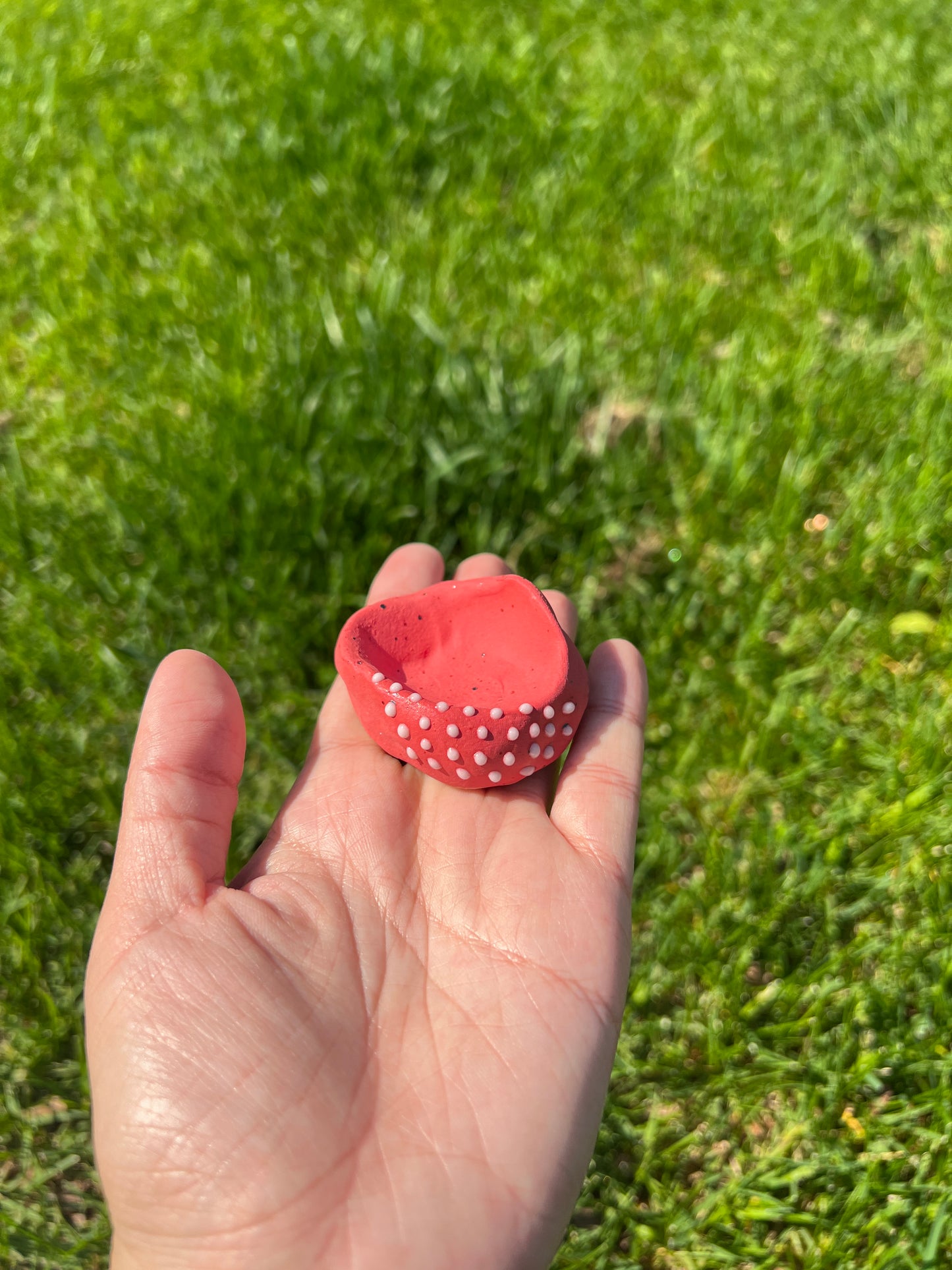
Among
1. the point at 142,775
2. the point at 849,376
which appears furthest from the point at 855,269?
the point at 142,775

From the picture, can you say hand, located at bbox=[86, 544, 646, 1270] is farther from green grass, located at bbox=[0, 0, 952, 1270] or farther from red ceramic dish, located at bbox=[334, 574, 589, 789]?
green grass, located at bbox=[0, 0, 952, 1270]

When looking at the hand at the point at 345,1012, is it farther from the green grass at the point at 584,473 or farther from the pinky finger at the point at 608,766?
the green grass at the point at 584,473

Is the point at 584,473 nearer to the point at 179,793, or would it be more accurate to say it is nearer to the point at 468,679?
the point at 468,679

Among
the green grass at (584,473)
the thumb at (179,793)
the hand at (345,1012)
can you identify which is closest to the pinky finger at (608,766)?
the hand at (345,1012)

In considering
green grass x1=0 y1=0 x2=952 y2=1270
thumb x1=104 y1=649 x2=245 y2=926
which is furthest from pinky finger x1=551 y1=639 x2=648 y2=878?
thumb x1=104 y1=649 x2=245 y2=926

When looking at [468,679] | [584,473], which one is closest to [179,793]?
[468,679]

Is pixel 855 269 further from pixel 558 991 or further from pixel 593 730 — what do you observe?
pixel 558 991
